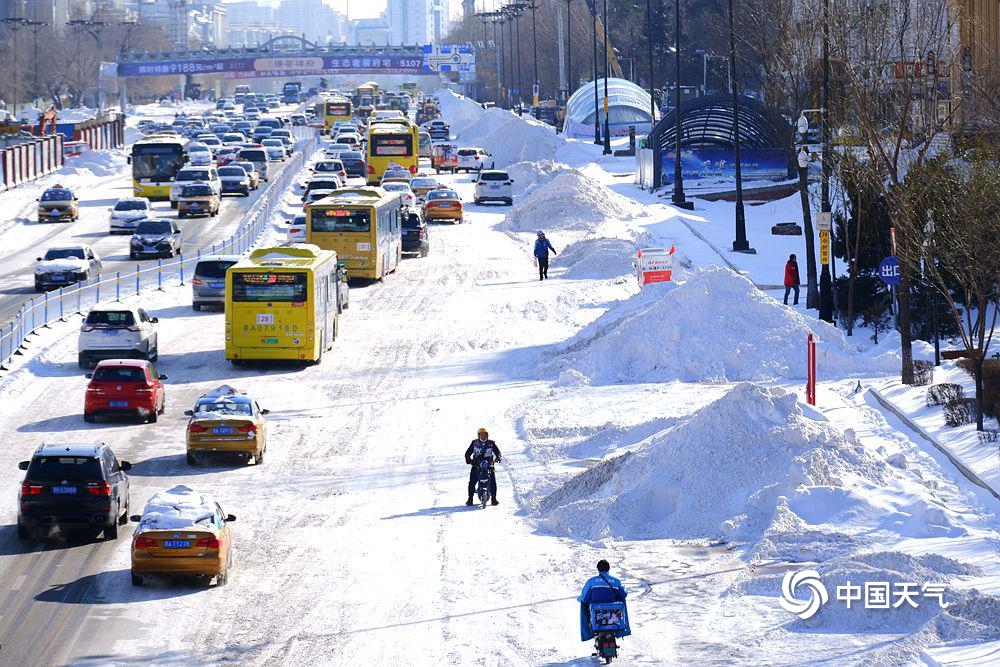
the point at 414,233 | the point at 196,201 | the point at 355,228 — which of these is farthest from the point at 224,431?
the point at 196,201

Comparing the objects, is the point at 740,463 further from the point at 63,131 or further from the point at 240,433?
the point at 63,131

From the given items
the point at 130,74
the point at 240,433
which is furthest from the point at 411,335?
the point at 130,74

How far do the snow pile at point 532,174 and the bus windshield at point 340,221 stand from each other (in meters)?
30.5

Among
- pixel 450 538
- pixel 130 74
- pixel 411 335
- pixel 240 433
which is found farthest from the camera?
pixel 130 74

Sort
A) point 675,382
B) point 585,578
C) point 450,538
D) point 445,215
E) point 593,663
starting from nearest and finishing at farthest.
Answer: point 593,663 → point 585,578 → point 450,538 → point 675,382 → point 445,215

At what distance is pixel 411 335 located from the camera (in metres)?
40.3

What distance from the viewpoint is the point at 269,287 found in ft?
113

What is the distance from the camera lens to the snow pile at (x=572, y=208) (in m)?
62.8

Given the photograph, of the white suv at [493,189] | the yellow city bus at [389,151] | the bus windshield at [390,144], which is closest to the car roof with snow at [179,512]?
the white suv at [493,189]

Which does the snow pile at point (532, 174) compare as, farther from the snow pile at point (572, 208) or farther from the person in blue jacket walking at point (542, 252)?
the person in blue jacket walking at point (542, 252)

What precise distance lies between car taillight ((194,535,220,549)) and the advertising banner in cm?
5228

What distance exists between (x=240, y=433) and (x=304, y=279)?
8757 mm

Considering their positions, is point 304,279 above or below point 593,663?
above

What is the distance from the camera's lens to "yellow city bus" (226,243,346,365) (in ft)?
113
